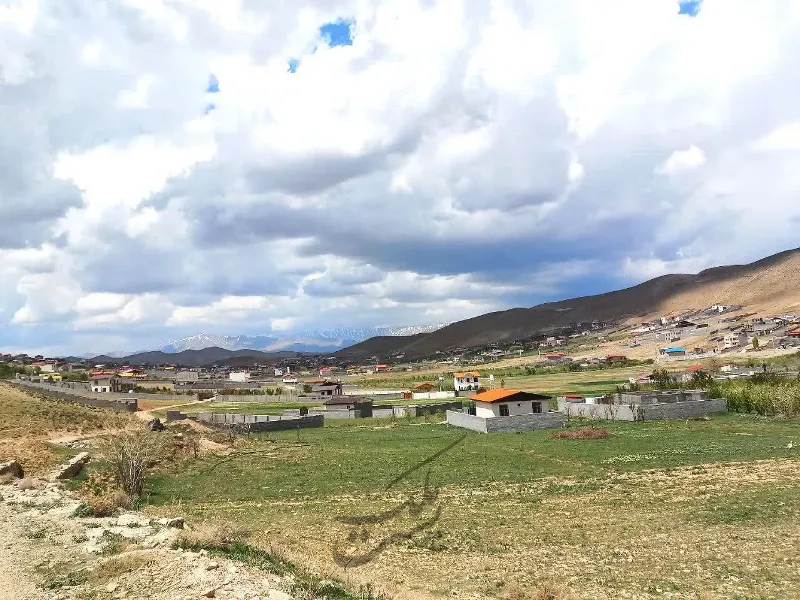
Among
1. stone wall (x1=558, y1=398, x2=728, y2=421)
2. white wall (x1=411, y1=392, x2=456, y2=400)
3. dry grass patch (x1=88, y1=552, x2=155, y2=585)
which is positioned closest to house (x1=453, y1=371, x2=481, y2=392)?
white wall (x1=411, y1=392, x2=456, y2=400)

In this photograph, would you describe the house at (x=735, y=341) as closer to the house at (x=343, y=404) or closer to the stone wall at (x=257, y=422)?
the house at (x=343, y=404)

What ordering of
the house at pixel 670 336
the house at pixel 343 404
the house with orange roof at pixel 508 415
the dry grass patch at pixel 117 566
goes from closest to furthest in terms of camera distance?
the dry grass patch at pixel 117 566 < the house with orange roof at pixel 508 415 < the house at pixel 343 404 < the house at pixel 670 336

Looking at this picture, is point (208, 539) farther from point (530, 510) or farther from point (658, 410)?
point (658, 410)

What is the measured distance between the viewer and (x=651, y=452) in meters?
35.4

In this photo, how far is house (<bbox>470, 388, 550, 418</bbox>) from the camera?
54.2 m

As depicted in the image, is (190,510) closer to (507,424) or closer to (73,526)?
(73,526)

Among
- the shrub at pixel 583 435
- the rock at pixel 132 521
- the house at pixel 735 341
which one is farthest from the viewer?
the house at pixel 735 341

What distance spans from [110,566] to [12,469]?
60.3ft

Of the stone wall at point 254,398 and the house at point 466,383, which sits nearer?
the stone wall at point 254,398

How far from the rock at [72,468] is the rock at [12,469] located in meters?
1.41

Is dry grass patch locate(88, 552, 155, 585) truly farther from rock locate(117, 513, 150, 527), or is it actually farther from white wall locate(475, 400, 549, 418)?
white wall locate(475, 400, 549, 418)

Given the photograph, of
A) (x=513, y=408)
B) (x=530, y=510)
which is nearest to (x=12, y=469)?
(x=530, y=510)

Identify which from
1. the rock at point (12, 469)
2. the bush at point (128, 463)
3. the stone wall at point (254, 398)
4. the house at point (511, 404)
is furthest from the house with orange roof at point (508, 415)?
the stone wall at point (254, 398)

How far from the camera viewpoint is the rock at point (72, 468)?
29.7 meters
